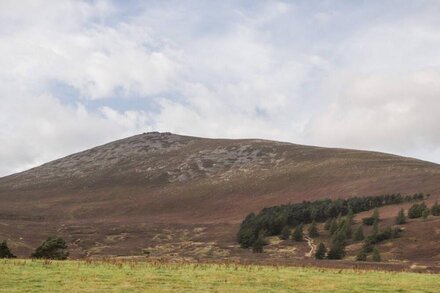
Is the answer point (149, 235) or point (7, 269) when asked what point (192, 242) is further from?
point (7, 269)

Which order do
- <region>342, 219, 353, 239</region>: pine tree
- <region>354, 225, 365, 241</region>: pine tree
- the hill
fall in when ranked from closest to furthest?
<region>354, 225, 365, 241</region>: pine tree < <region>342, 219, 353, 239</region>: pine tree < the hill

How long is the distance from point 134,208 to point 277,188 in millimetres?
36080

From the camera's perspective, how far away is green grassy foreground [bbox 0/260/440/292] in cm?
1933

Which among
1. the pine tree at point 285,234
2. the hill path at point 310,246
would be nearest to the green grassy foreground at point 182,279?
the hill path at point 310,246

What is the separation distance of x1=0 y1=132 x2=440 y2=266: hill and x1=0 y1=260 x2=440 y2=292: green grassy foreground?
31.3 meters

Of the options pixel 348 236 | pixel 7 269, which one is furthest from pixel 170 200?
pixel 7 269

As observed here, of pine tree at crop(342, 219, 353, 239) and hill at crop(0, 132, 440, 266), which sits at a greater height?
hill at crop(0, 132, 440, 266)

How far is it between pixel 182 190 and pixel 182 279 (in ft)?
384

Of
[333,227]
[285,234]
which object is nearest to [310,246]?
[333,227]

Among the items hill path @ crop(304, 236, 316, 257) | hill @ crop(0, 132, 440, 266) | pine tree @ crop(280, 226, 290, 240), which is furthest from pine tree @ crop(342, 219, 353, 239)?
hill @ crop(0, 132, 440, 266)

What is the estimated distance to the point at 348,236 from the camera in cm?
6266

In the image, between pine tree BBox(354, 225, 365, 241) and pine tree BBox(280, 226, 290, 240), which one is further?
pine tree BBox(280, 226, 290, 240)

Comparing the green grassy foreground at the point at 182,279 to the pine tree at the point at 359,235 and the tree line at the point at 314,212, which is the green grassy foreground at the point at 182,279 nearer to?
the pine tree at the point at 359,235

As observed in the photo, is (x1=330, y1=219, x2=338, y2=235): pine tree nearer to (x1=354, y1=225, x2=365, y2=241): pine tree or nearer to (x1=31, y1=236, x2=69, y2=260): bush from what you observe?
(x1=354, y1=225, x2=365, y2=241): pine tree
